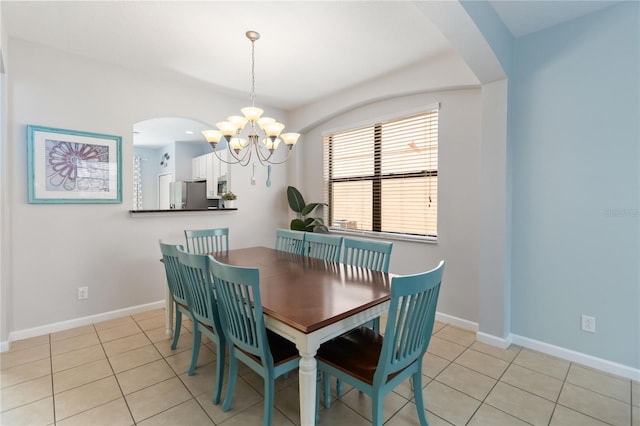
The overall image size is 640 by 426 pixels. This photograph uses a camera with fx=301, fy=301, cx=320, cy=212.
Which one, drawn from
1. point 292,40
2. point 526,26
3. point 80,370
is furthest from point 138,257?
point 526,26

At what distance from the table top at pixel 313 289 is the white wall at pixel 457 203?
1292 mm

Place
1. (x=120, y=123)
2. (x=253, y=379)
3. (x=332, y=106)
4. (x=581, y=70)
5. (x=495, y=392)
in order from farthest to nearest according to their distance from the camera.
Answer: (x=332, y=106)
(x=120, y=123)
(x=581, y=70)
(x=253, y=379)
(x=495, y=392)

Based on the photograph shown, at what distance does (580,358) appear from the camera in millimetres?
2357

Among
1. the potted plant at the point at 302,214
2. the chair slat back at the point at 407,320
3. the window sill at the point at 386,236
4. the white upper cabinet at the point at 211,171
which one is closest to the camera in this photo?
the chair slat back at the point at 407,320

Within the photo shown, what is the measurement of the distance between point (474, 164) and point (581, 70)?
101cm

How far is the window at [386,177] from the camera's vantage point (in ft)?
10.9

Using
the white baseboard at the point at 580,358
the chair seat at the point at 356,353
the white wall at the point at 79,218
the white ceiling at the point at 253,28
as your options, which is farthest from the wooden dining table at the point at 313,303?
the white ceiling at the point at 253,28

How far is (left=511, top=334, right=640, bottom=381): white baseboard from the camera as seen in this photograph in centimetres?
216

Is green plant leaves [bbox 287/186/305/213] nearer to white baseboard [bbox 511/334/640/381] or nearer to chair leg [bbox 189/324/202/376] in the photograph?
chair leg [bbox 189/324/202/376]

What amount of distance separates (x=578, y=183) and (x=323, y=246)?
2.12 m

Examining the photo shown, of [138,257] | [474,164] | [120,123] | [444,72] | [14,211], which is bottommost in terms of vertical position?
[138,257]

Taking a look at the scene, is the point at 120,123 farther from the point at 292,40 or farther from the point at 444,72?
the point at 444,72

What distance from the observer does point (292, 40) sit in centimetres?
268

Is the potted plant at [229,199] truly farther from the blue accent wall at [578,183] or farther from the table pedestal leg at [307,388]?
the blue accent wall at [578,183]
